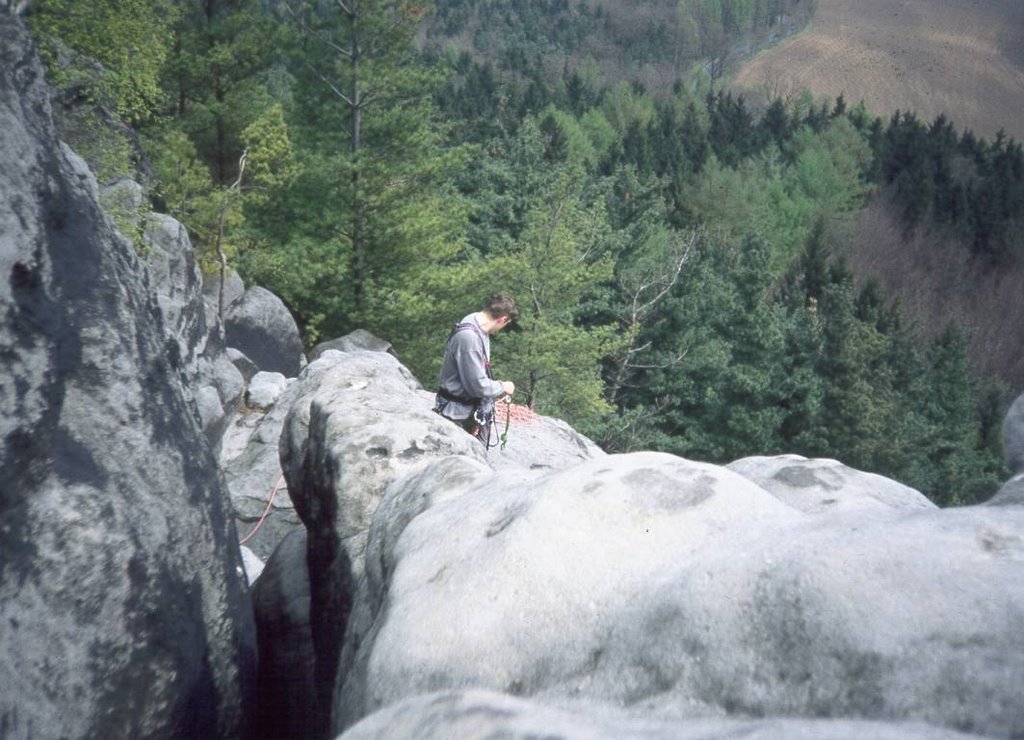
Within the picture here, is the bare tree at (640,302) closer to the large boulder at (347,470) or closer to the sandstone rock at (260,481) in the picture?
the sandstone rock at (260,481)

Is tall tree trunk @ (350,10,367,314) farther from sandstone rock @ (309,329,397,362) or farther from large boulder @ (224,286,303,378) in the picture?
large boulder @ (224,286,303,378)

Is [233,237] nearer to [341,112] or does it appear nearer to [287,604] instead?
[341,112]

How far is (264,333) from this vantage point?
912 inches

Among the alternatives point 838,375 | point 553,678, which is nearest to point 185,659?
point 553,678

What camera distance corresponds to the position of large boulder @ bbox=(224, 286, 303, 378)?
22.7 m

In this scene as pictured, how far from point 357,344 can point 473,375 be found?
55.7 ft

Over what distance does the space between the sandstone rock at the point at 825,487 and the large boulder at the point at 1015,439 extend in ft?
1.30

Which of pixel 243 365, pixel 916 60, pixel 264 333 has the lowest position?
pixel 264 333

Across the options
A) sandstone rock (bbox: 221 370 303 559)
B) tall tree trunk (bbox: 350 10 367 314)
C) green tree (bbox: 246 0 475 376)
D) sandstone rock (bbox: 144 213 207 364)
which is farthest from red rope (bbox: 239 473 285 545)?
tall tree trunk (bbox: 350 10 367 314)

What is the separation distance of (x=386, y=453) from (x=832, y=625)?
329 cm

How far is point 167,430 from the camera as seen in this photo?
4.80m

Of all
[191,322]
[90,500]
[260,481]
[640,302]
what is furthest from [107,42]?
[640,302]

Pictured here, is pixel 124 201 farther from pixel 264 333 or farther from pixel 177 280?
pixel 264 333

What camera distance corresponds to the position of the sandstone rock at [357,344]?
24109 mm
